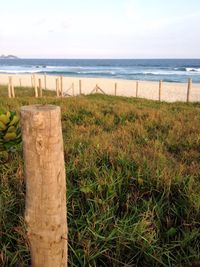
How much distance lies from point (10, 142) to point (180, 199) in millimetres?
1894

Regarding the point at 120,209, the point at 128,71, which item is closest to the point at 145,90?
the point at 120,209

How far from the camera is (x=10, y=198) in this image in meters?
3.02

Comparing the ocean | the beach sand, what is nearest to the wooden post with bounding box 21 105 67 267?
the beach sand

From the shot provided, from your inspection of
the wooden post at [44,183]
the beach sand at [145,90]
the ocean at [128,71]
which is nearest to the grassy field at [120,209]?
the wooden post at [44,183]

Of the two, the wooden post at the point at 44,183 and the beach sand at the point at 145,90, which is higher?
the wooden post at the point at 44,183

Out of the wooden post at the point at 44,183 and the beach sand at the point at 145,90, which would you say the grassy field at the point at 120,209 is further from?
the beach sand at the point at 145,90

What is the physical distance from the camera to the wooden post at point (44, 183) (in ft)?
5.65

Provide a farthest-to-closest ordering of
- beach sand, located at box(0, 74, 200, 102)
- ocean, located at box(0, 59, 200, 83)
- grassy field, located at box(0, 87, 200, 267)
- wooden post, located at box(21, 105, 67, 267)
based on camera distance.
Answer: ocean, located at box(0, 59, 200, 83) → beach sand, located at box(0, 74, 200, 102) → grassy field, located at box(0, 87, 200, 267) → wooden post, located at box(21, 105, 67, 267)

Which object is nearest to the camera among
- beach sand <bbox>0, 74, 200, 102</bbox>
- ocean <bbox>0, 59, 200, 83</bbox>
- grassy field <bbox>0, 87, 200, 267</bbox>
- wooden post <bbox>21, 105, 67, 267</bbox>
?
wooden post <bbox>21, 105, 67, 267</bbox>

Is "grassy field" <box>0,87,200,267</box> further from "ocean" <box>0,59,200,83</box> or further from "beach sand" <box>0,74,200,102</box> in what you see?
"ocean" <box>0,59,200,83</box>

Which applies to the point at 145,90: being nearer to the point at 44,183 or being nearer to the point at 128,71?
the point at 44,183

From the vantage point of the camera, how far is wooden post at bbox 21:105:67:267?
172 cm

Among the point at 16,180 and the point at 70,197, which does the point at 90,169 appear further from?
the point at 16,180

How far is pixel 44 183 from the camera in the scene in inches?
70.5
